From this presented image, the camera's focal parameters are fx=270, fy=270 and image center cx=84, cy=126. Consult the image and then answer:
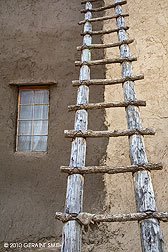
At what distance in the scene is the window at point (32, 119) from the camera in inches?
110

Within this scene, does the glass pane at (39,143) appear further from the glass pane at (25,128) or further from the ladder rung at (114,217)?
the ladder rung at (114,217)

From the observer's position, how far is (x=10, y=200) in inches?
98.5

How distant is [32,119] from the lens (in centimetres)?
291

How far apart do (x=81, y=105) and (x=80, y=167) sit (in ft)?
1.67

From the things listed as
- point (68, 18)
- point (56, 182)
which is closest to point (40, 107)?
point (56, 182)

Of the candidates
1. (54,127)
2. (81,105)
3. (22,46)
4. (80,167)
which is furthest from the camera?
(22,46)

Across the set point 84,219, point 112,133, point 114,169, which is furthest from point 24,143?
point 84,219

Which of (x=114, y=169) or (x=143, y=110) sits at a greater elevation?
(x=143, y=110)

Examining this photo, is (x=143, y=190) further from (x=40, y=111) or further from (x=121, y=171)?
(x=40, y=111)

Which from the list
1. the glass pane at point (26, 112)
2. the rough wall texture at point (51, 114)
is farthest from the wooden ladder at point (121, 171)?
the glass pane at point (26, 112)

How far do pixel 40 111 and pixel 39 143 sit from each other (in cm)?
36

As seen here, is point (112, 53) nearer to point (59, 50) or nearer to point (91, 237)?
point (59, 50)

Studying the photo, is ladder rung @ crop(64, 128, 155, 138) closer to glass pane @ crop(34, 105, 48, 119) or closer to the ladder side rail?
the ladder side rail

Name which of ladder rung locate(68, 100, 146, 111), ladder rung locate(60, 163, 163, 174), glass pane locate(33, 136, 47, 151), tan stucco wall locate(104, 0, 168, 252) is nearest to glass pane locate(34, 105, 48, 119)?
glass pane locate(33, 136, 47, 151)
